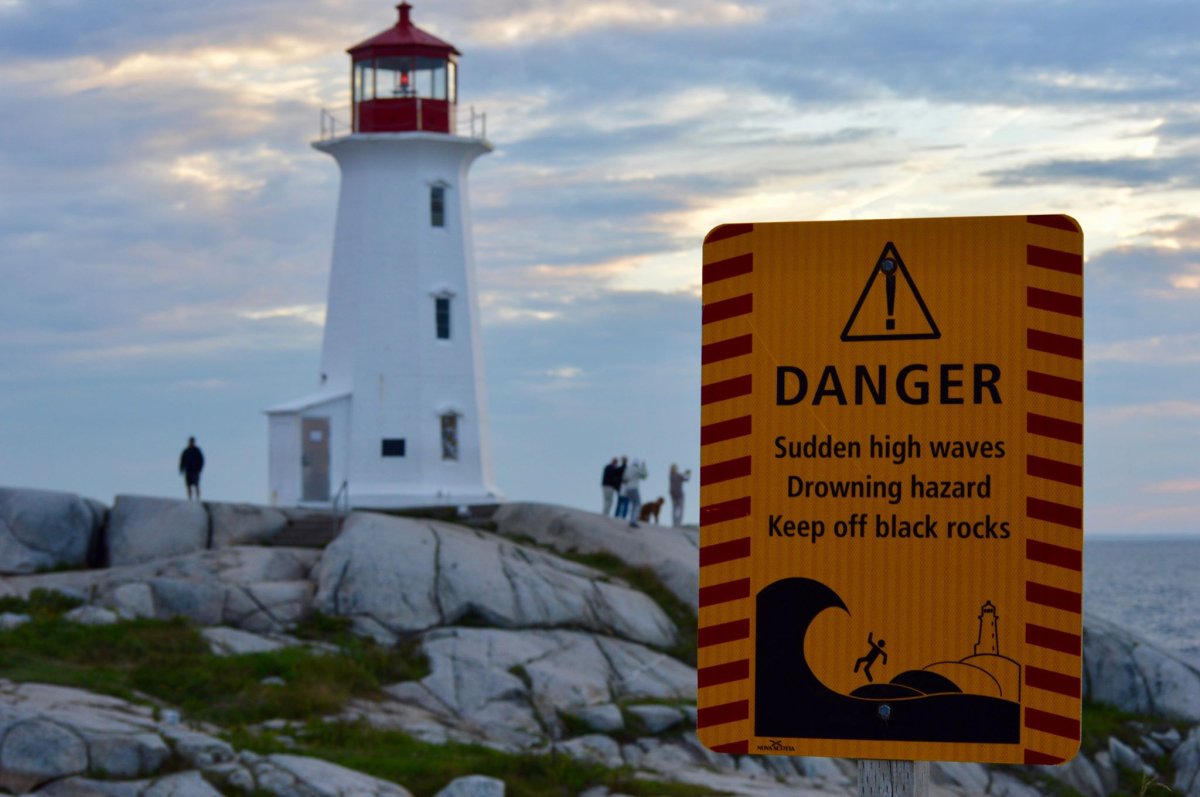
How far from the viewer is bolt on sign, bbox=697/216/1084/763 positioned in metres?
4.01

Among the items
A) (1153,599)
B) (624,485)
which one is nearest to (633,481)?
(624,485)

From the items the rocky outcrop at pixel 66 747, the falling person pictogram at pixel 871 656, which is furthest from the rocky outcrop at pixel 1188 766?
the falling person pictogram at pixel 871 656

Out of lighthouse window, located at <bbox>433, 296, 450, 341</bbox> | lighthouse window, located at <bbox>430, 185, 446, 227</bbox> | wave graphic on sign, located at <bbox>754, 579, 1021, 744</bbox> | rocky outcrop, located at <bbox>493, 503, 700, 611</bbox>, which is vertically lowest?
rocky outcrop, located at <bbox>493, 503, 700, 611</bbox>

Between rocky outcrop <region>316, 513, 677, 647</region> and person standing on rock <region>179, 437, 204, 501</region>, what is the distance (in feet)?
23.7

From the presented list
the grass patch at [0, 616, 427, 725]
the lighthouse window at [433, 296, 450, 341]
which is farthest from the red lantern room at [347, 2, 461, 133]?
the grass patch at [0, 616, 427, 725]

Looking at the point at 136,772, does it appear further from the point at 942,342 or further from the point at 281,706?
the point at 942,342

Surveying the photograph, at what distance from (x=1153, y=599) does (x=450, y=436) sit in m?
67.6

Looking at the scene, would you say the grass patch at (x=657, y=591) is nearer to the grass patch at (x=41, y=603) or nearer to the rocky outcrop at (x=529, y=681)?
the rocky outcrop at (x=529, y=681)

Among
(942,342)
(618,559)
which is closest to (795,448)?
(942,342)

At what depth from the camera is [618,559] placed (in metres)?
36.4

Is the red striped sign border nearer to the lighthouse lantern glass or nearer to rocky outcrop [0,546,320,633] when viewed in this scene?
rocky outcrop [0,546,320,633]

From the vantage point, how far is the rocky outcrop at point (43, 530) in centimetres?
3434

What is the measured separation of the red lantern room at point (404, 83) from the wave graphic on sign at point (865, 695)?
3843 centimetres

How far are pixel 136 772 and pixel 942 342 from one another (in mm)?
17215
